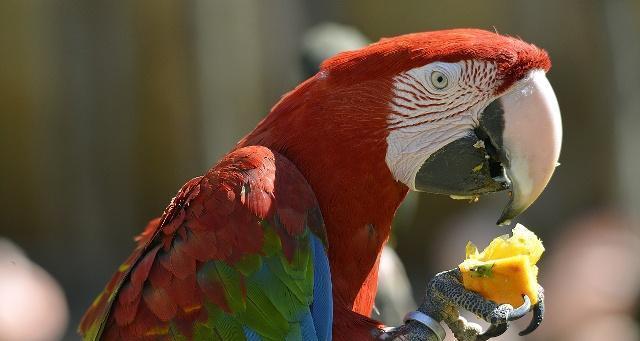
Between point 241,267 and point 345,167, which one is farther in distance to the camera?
point 345,167

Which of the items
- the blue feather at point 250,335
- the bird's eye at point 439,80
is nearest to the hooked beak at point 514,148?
the bird's eye at point 439,80

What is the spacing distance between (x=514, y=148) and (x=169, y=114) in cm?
524

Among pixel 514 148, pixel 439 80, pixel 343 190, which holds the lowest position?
pixel 343 190

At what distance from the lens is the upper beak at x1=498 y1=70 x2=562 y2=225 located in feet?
7.80

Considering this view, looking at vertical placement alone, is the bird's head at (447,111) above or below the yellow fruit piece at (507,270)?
above

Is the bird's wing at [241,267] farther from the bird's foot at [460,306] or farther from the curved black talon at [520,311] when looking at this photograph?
the curved black talon at [520,311]

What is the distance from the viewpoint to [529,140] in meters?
2.37

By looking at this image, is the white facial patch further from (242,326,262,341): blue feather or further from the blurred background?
the blurred background

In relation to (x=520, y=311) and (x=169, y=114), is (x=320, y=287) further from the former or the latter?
(x=169, y=114)

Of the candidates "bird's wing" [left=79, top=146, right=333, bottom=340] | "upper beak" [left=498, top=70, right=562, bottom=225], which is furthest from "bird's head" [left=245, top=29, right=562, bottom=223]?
"bird's wing" [left=79, top=146, right=333, bottom=340]

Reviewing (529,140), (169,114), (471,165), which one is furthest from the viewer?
(169,114)

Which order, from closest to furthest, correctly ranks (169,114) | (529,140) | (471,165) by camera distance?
(529,140) < (471,165) < (169,114)

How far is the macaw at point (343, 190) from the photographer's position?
239 centimetres

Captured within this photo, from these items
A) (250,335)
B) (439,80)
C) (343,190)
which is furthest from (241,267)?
(439,80)
